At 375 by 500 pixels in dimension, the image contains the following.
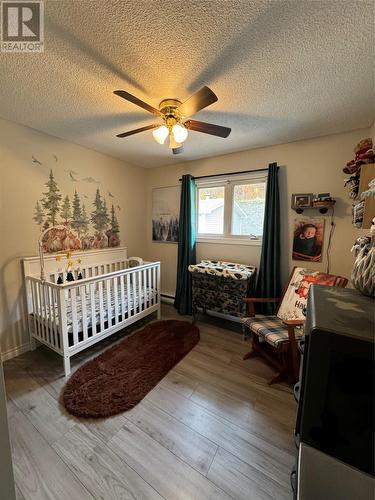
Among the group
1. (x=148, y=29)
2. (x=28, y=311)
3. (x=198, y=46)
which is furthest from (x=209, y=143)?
(x=28, y=311)

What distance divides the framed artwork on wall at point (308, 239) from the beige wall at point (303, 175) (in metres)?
0.06

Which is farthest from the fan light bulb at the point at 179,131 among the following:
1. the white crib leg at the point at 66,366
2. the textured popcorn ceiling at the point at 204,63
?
the white crib leg at the point at 66,366

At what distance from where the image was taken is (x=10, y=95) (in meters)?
1.61

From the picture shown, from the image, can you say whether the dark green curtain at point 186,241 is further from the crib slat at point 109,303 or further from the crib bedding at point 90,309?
the crib slat at point 109,303

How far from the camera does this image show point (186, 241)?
123 inches

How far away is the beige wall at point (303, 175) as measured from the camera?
7.30 ft

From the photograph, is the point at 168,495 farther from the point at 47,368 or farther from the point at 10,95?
the point at 10,95

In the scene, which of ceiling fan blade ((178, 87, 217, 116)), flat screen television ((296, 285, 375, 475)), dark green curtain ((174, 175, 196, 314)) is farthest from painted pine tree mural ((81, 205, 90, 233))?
flat screen television ((296, 285, 375, 475))

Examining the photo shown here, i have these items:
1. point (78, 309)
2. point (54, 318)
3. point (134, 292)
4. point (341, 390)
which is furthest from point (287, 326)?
point (54, 318)

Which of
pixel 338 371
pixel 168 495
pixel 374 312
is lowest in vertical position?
pixel 168 495

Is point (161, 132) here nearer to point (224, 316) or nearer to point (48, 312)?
point (48, 312)

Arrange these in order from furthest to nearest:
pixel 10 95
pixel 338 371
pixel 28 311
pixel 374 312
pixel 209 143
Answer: pixel 209 143
pixel 28 311
pixel 10 95
pixel 374 312
pixel 338 371

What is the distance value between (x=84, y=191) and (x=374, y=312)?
119 inches

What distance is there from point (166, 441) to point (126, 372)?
723 mm
